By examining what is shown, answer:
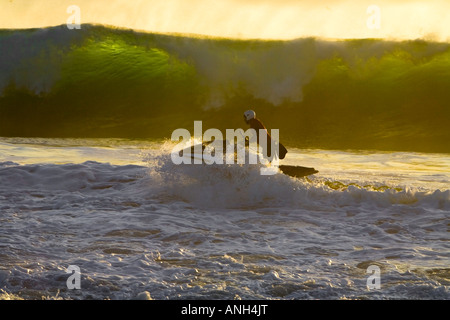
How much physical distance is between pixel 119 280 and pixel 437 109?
1746 cm

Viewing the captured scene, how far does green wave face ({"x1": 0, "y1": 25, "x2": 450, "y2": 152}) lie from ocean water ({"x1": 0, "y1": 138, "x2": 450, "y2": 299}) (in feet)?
24.5

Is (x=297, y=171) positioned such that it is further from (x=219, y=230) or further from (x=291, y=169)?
(x=219, y=230)

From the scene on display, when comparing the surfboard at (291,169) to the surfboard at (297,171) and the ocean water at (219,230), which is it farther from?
the ocean water at (219,230)

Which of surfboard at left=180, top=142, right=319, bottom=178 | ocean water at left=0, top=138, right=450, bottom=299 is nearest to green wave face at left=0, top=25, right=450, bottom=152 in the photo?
ocean water at left=0, top=138, right=450, bottom=299

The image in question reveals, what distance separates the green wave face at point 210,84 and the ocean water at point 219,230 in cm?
746

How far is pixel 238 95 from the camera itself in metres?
22.1

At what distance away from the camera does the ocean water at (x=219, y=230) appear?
5.15 metres

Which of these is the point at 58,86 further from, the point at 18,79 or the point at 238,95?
the point at 238,95

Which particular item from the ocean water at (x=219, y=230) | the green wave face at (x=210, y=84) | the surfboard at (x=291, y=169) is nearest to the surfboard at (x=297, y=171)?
the surfboard at (x=291, y=169)

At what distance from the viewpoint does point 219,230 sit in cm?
728

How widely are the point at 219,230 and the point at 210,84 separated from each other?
15597 millimetres

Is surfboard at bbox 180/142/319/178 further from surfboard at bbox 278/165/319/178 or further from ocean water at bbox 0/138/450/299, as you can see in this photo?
ocean water at bbox 0/138/450/299

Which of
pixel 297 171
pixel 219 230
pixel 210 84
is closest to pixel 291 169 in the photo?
pixel 297 171

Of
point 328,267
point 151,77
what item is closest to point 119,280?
point 328,267
